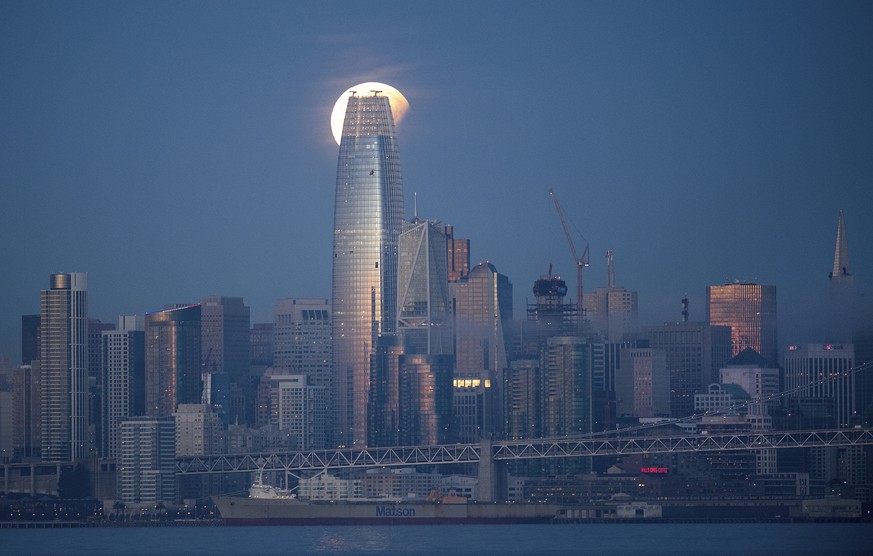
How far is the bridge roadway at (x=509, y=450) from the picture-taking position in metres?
120

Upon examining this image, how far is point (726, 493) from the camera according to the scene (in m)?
118

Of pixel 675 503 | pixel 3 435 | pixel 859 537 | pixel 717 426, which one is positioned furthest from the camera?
pixel 3 435

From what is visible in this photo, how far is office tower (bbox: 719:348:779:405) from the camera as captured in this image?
14662 cm

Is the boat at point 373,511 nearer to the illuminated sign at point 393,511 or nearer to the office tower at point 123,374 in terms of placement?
the illuminated sign at point 393,511

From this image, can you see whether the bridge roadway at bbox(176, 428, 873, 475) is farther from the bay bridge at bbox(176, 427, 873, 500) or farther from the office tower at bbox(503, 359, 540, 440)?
the office tower at bbox(503, 359, 540, 440)

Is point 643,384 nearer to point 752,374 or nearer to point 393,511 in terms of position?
point 752,374

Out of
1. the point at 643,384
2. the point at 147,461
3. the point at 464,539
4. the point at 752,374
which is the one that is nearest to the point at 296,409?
the point at 643,384

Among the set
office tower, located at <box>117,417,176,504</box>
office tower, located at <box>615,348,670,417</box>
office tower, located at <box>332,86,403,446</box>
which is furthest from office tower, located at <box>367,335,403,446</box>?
office tower, located at <box>117,417,176,504</box>

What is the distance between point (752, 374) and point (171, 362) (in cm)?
4034

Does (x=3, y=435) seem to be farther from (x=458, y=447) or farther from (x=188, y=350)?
(x=458, y=447)

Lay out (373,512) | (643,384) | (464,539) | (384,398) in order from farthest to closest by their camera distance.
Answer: (384,398) < (643,384) < (373,512) < (464,539)

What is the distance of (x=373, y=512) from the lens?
115 meters

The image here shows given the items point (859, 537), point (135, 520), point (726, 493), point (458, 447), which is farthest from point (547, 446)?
point (859, 537)

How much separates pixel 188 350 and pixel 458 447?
31151 mm
